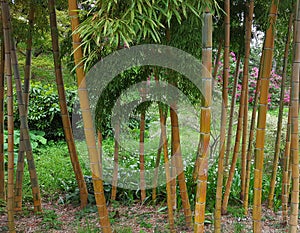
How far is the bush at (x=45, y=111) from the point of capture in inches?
223

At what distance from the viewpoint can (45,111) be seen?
5.75m

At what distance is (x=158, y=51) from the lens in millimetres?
1794

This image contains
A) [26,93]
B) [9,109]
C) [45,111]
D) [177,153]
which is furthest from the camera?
[45,111]

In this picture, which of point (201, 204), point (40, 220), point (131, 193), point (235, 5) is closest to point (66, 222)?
point (40, 220)

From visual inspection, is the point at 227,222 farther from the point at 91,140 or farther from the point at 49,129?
the point at 49,129

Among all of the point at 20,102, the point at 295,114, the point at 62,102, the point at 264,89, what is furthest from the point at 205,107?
the point at 62,102

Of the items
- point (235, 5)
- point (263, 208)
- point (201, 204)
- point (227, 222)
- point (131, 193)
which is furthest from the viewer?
point (131, 193)

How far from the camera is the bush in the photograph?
5672 mm

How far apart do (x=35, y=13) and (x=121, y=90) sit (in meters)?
1.16

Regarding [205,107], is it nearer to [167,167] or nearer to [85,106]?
[85,106]

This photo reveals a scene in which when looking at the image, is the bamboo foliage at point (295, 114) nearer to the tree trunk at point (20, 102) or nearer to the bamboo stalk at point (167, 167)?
the bamboo stalk at point (167, 167)

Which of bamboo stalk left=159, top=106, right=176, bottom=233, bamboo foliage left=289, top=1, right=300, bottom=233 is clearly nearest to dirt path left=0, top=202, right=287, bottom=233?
bamboo stalk left=159, top=106, right=176, bottom=233

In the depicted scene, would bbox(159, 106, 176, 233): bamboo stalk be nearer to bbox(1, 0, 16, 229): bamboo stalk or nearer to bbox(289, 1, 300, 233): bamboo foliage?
bbox(289, 1, 300, 233): bamboo foliage

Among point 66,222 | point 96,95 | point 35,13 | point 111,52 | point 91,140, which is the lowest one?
point 66,222
